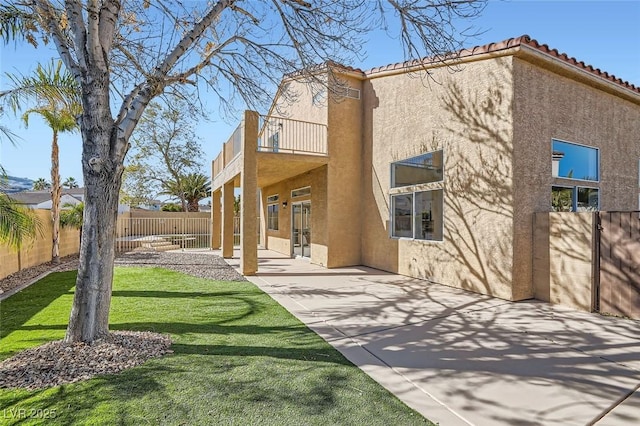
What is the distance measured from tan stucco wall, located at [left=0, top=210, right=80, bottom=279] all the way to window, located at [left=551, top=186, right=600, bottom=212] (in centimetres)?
1403

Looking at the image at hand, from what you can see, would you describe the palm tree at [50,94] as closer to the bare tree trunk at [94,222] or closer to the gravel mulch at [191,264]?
the bare tree trunk at [94,222]

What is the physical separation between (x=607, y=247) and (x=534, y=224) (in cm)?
137

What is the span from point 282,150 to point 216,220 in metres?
7.94

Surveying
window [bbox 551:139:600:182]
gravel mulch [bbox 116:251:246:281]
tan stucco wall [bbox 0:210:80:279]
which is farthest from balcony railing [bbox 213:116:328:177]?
tan stucco wall [bbox 0:210:80:279]

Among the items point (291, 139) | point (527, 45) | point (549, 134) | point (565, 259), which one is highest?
point (527, 45)

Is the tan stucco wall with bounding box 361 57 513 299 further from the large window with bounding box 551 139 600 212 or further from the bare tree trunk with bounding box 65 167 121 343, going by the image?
the bare tree trunk with bounding box 65 167 121 343

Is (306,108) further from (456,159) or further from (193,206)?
(193,206)

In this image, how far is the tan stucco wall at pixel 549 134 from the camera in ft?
24.0

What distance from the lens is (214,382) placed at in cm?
358

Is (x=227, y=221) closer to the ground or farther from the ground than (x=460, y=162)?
closer to the ground

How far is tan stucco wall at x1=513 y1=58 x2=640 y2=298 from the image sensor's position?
7312mm

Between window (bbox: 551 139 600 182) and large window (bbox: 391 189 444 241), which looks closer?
window (bbox: 551 139 600 182)

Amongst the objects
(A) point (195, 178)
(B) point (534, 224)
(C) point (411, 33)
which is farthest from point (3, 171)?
(A) point (195, 178)

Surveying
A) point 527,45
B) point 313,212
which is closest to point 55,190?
point 313,212
